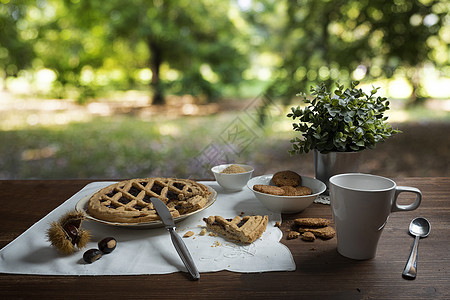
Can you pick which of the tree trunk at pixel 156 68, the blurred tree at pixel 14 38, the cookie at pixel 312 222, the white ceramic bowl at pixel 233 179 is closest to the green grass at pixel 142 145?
the tree trunk at pixel 156 68

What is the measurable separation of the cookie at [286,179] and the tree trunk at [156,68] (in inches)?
219

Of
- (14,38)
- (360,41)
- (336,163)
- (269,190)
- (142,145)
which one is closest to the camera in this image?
(269,190)

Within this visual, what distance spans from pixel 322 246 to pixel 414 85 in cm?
428

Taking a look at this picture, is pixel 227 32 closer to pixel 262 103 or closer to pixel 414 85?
pixel 262 103

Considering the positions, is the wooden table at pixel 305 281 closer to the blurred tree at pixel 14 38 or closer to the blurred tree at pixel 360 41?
the blurred tree at pixel 360 41

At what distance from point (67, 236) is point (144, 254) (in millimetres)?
181

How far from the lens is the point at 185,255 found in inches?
30.6

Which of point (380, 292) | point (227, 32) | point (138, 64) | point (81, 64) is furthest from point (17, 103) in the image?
point (380, 292)

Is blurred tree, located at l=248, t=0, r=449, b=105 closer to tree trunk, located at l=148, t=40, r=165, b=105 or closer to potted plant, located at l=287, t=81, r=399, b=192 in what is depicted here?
tree trunk, located at l=148, t=40, r=165, b=105

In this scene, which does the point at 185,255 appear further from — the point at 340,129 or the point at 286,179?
the point at 340,129

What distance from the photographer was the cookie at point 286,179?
1.11m

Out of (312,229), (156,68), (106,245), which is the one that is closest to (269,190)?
(312,229)

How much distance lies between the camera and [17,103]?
6.96 meters

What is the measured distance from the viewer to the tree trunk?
633 centimetres
